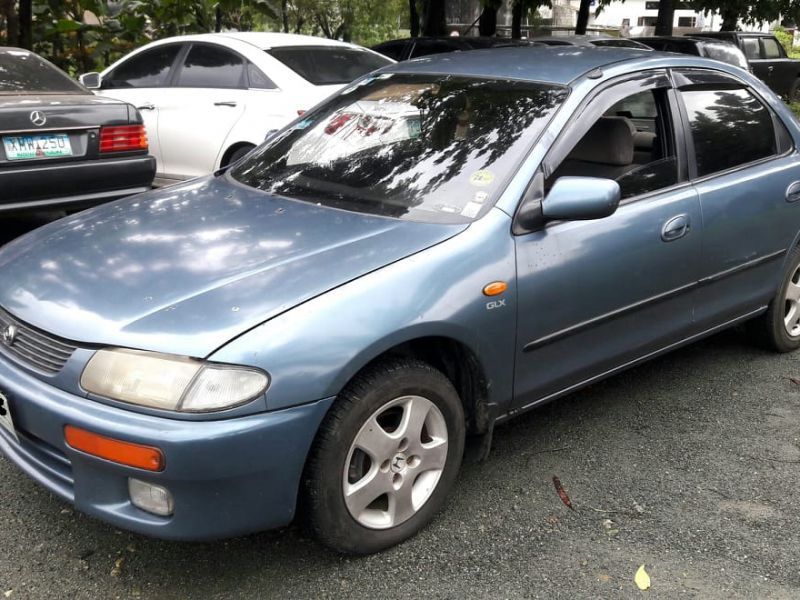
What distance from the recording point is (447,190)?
317cm

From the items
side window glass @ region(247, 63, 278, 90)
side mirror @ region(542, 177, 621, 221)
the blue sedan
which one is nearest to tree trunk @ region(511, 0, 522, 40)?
side window glass @ region(247, 63, 278, 90)

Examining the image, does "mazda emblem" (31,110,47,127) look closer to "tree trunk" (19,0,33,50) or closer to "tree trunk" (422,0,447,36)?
"tree trunk" (19,0,33,50)

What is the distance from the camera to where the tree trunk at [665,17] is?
54.5ft

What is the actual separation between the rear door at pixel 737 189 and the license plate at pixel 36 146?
378 centimetres

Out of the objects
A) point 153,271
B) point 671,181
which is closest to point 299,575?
point 153,271

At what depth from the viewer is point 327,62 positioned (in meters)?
7.20

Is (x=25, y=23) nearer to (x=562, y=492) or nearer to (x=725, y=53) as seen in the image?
(x=725, y=53)

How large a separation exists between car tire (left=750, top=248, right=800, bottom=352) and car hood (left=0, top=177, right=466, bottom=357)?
7.79 ft

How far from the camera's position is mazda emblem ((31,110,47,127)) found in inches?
206

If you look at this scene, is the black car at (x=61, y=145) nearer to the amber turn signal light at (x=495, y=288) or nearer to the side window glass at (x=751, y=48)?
the amber turn signal light at (x=495, y=288)

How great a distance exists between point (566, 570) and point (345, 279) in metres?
1.20

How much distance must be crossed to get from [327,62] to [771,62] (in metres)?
14.3

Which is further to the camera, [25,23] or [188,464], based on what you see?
[25,23]

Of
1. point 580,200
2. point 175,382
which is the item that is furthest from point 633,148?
point 175,382
